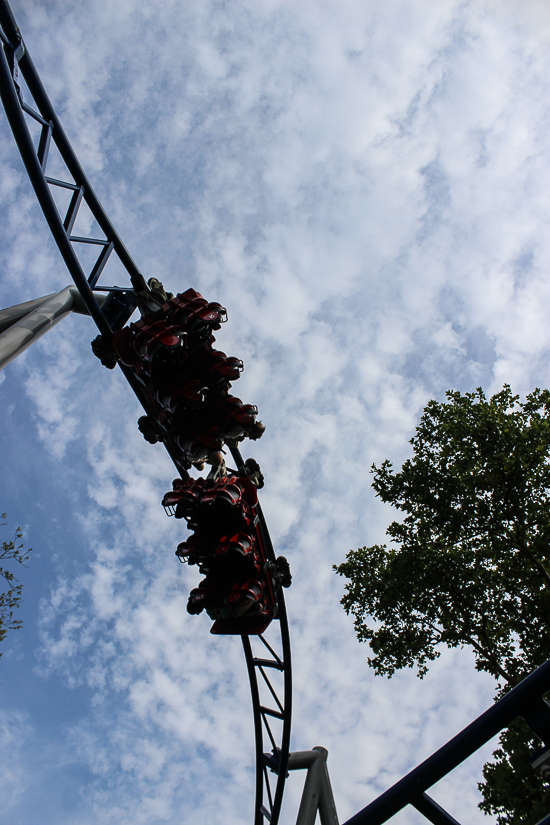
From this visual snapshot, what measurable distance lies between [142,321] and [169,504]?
7.40 feet

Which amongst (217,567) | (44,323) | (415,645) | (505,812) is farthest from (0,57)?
(505,812)

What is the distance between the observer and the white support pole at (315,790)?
18.3 feet

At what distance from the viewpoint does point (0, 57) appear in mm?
4414

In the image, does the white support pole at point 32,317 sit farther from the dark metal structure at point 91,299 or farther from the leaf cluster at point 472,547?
the leaf cluster at point 472,547

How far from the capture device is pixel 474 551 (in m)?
9.36

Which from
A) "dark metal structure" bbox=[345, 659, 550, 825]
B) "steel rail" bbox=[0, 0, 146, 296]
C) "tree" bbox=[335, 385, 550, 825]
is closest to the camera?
"dark metal structure" bbox=[345, 659, 550, 825]

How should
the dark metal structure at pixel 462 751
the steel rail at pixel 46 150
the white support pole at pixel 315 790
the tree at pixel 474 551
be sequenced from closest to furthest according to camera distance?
the dark metal structure at pixel 462 751
the steel rail at pixel 46 150
the white support pole at pixel 315 790
the tree at pixel 474 551

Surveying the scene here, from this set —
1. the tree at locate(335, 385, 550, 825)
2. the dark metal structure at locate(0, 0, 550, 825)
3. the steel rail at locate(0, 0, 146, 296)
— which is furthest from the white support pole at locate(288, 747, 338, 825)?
the steel rail at locate(0, 0, 146, 296)

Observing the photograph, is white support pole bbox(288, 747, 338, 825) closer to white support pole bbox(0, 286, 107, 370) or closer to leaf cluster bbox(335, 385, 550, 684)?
leaf cluster bbox(335, 385, 550, 684)

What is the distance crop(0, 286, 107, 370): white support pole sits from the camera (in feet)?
16.2

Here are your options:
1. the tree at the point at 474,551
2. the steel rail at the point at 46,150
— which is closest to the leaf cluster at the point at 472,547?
the tree at the point at 474,551

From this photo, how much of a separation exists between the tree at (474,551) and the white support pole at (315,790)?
12.1 feet

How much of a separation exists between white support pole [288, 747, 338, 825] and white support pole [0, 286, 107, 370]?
6166 mm

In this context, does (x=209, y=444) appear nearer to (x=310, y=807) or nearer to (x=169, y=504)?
(x=169, y=504)
